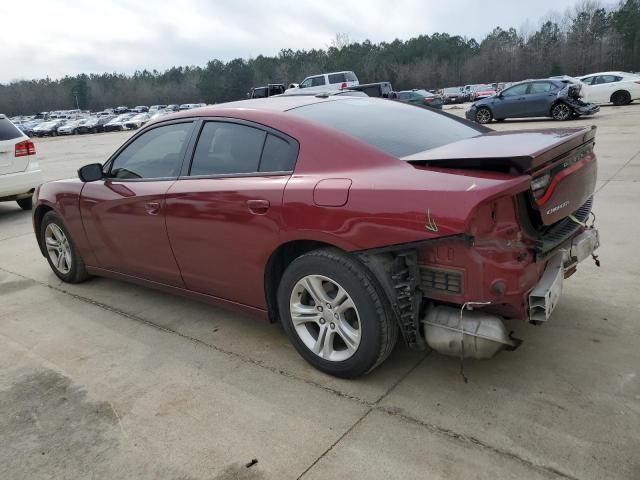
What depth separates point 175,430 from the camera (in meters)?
2.65

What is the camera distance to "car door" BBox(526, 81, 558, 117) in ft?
56.3

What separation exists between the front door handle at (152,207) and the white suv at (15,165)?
5.46 meters

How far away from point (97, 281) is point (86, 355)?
160 cm

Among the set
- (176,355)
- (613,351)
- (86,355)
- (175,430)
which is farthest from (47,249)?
(613,351)

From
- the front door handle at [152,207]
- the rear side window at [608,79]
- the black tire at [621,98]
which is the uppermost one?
the rear side window at [608,79]

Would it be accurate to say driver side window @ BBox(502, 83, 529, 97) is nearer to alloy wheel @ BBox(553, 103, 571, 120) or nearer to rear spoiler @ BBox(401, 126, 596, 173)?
alloy wheel @ BBox(553, 103, 571, 120)

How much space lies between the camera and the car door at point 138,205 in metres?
3.70

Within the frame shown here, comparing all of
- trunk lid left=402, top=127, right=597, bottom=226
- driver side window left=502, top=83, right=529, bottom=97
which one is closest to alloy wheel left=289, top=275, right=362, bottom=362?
trunk lid left=402, top=127, right=597, bottom=226

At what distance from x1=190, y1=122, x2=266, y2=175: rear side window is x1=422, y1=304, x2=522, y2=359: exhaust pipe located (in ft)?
4.56

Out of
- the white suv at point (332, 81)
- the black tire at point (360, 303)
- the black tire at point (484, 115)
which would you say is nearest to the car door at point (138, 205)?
the black tire at point (360, 303)

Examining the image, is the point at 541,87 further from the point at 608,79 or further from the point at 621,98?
the point at 621,98

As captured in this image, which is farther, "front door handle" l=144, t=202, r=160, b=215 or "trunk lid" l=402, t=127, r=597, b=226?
"front door handle" l=144, t=202, r=160, b=215

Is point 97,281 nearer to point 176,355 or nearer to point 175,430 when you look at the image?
point 176,355

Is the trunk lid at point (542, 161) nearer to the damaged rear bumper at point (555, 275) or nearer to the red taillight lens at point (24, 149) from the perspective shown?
the damaged rear bumper at point (555, 275)
